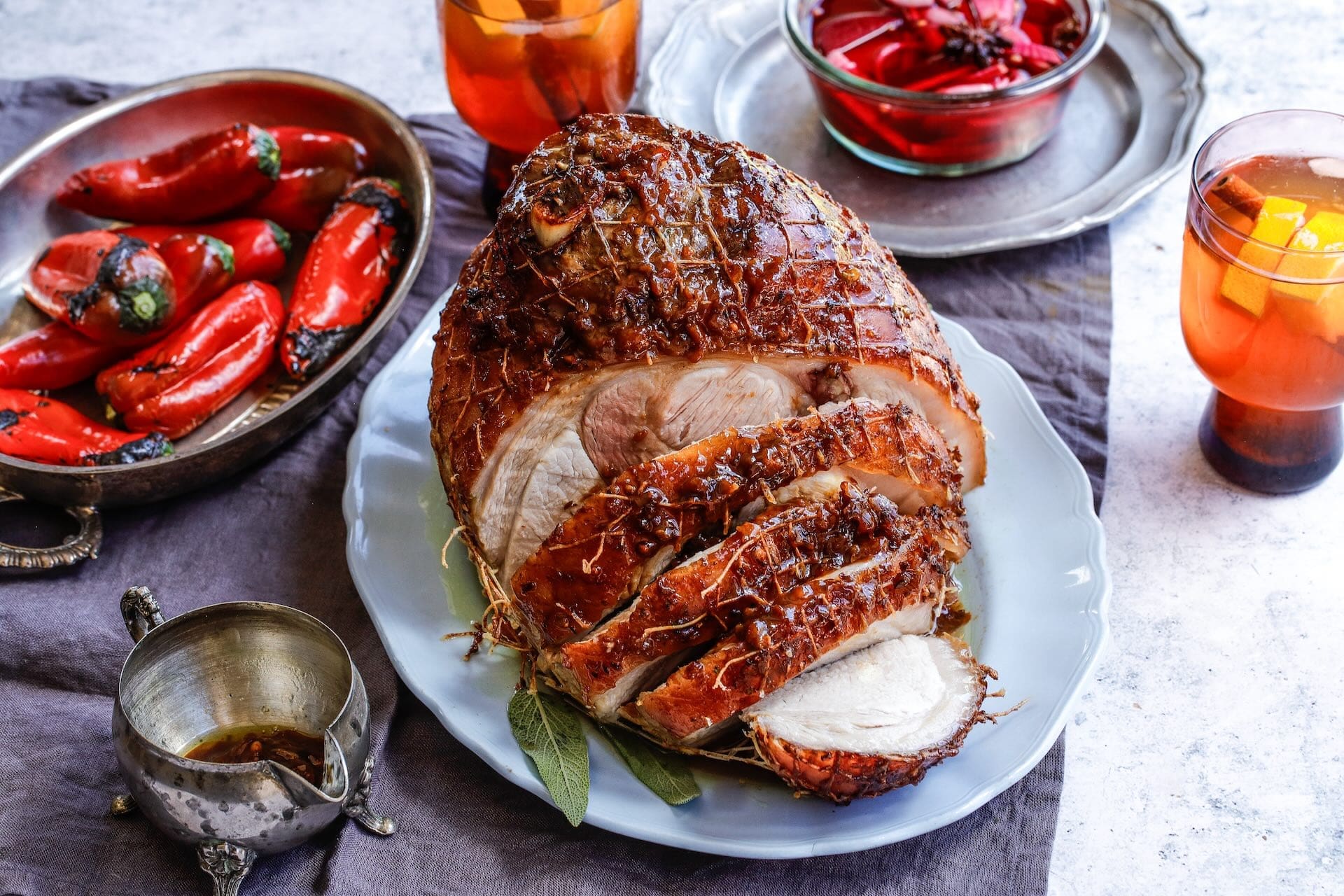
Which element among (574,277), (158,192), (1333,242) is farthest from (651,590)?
(158,192)

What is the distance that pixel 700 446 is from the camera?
2.49m

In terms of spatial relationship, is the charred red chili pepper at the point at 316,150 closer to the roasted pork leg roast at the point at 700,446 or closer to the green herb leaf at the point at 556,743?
the roasted pork leg roast at the point at 700,446

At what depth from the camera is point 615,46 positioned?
3715 millimetres

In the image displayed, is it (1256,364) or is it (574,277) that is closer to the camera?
(574,277)

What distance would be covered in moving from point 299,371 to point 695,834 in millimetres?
1772

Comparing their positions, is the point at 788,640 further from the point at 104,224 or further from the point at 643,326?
the point at 104,224

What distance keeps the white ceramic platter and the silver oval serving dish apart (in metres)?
0.28

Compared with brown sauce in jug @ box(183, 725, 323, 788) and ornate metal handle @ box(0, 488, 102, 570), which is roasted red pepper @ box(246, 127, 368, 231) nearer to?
ornate metal handle @ box(0, 488, 102, 570)

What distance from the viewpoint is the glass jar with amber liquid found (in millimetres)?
3590

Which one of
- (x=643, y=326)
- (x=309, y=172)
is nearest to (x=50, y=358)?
(x=309, y=172)

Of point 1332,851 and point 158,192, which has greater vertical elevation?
point 158,192

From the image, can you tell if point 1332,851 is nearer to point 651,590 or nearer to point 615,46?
point 651,590

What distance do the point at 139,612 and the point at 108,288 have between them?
1171 millimetres

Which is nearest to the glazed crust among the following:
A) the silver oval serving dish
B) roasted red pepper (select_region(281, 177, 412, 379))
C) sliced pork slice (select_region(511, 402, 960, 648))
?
sliced pork slice (select_region(511, 402, 960, 648))
